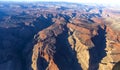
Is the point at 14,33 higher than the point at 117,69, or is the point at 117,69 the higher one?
the point at 117,69

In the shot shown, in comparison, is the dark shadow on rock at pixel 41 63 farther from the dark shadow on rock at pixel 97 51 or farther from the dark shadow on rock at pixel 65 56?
the dark shadow on rock at pixel 97 51

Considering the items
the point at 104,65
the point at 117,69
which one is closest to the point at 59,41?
the point at 104,65

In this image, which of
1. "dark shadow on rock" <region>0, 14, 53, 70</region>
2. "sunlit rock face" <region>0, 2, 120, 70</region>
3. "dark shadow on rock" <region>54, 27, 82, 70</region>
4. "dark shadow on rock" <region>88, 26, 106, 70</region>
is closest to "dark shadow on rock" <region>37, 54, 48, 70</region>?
"sunlit rock face" <region>0, 2, 120, 70</region>

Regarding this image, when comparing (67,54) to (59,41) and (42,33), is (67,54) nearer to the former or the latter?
(59,41)

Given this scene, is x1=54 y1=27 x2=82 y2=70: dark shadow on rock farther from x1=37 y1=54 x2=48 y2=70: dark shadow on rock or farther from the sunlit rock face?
x1=37 y1=54 x2=48 y2=70: dark shadow on rock

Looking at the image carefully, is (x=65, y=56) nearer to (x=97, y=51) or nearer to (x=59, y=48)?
(x=59, y=48)

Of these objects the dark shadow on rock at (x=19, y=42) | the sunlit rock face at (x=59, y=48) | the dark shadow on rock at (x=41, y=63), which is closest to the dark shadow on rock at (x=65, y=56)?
the sunlit rock face at (x=59, y=48)

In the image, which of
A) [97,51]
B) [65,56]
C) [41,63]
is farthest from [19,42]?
Answer: [97,51]
